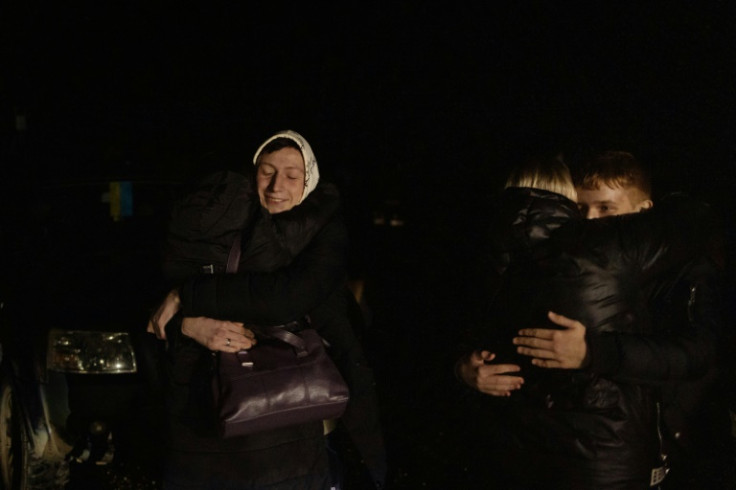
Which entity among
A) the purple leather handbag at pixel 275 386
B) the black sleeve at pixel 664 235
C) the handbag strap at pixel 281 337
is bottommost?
the purple leather handbag at pixel 275 386

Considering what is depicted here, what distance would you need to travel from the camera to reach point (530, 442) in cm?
211

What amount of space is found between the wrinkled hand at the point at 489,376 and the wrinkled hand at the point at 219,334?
0.67 m

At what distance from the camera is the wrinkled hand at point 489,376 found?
2.11 m

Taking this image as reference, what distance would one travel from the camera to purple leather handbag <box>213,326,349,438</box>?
7.01ft

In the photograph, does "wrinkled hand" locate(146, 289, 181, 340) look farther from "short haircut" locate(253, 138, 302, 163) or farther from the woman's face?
"short haircut" locate(253, 138, 302, 163)

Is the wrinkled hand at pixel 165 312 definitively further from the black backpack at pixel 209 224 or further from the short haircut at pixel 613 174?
the short haircut at pixel 613 174

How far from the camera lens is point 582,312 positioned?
1.96 metres

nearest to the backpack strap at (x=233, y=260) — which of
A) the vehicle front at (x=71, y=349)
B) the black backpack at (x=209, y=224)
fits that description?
the black backpack at (x=209, y=224)

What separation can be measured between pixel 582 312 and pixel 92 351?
2.53 m

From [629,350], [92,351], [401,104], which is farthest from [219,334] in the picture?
[401,104]

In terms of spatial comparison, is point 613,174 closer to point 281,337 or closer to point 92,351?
point 281,337

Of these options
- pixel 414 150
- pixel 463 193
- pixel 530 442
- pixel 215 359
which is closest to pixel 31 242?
pixel 215 359

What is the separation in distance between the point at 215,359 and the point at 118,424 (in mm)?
1590

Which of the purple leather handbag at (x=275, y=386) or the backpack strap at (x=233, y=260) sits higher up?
the backpack strap at (x=233, y=260)
